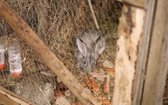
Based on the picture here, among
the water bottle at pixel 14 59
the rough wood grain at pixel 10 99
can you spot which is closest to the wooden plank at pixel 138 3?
the rough wood grain at pixel 10 99

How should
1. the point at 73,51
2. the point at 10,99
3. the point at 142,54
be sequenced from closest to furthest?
the point at 142,54
the point at 10,99
the point at 73,51

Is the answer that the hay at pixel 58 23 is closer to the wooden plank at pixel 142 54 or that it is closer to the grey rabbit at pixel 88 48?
the grey rabbit at pixel 88 48

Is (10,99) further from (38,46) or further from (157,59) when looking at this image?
(157,59)

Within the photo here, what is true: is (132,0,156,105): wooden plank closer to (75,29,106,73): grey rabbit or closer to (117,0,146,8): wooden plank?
(117,0,146,8): wooden plank

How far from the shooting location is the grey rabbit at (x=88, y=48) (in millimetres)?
3078

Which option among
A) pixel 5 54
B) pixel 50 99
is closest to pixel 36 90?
pixel 50 99

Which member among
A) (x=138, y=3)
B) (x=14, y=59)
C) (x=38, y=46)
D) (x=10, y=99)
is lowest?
(x=10, y=99)

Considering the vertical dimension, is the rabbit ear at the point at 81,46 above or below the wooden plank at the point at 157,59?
below

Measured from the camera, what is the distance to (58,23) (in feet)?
9.33

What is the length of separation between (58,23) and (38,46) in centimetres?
89

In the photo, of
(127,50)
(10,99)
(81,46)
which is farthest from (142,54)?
(81,46)

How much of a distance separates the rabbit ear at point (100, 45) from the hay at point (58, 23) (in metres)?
0.13

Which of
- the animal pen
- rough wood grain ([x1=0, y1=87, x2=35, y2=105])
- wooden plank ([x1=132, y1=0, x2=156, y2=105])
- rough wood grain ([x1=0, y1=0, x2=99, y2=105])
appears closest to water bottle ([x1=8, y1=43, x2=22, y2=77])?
the animal pen

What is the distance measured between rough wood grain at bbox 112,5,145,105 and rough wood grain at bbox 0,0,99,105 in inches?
20.5
